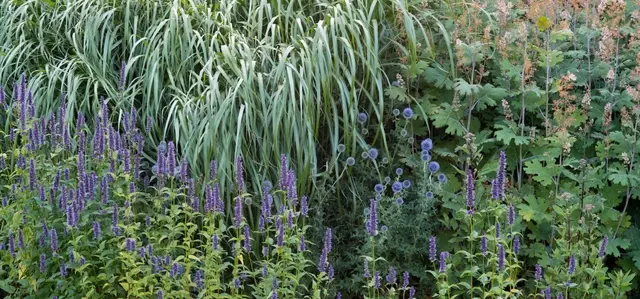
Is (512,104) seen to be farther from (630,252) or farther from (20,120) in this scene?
(20,120)

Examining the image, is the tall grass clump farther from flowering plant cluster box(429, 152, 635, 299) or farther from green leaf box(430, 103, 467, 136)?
flowering plant cluster box(429, 152, 635, 299)

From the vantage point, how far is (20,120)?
3.29m

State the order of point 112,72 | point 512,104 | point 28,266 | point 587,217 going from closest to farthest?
point 28,266 → point 587,217 → point 512,104 → point 112,72

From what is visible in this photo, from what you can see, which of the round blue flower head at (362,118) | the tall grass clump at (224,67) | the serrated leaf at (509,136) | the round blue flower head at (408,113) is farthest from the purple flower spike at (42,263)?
the serrated leaf at (509,136)

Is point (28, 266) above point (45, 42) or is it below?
below

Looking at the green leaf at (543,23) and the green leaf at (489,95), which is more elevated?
the green leaf at (543,23)

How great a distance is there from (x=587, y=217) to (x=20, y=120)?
8.18 feet

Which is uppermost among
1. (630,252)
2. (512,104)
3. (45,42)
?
(45,42)

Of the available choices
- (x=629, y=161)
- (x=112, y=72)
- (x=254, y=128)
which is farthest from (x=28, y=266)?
(x=629, y=161)

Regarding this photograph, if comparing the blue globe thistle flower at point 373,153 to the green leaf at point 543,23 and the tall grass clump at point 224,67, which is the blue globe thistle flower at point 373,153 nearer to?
the tall grass clump at point 224,67

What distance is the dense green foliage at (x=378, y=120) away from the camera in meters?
3.65

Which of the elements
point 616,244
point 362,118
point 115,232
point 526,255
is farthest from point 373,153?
point 115,232

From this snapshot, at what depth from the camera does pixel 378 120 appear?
4121 mm

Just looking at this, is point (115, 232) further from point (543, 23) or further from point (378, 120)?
point (543, 23)
